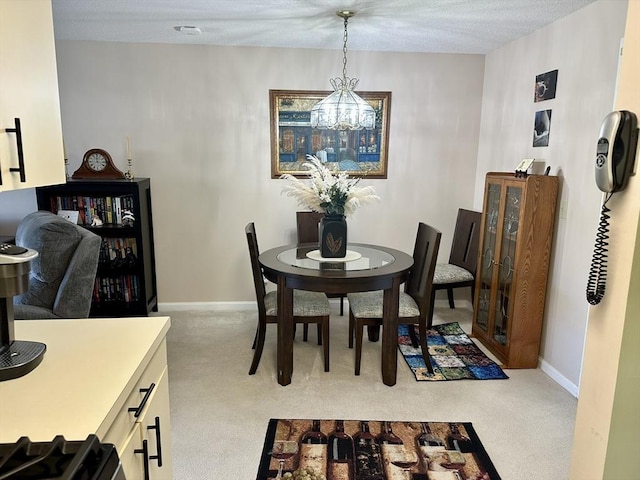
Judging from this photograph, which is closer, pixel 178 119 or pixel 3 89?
pixel 3 89

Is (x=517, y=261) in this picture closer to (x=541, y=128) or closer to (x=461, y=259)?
(x=541, y=128)

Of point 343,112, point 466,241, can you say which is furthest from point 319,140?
point 466,241

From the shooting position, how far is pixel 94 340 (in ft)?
4.66

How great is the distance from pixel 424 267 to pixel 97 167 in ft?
9.23

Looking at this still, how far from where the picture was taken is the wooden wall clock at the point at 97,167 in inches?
148

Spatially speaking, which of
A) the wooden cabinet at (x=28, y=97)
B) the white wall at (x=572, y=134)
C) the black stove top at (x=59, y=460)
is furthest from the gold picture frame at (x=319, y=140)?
the black stove top at (x=59, y=460)

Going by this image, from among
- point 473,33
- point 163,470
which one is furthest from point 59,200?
point 473,33

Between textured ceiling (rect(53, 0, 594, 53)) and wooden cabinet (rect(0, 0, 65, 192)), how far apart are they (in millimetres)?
1727

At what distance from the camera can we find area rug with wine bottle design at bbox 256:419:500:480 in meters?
2.12

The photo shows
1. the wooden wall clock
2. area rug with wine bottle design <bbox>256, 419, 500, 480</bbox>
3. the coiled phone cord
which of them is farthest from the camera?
the wooden wall clock

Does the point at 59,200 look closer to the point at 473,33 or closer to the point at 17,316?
the point at 17,316

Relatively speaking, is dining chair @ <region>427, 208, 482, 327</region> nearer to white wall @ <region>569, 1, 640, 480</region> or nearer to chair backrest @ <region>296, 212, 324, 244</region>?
chair backrest @ <region>296, 212, 324, 244</region>

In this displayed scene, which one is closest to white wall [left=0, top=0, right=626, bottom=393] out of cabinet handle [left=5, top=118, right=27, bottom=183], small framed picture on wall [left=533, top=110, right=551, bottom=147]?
small framed picture on wall [left=533, top=110, right=551, bottom=147]

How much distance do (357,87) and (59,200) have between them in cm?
278
